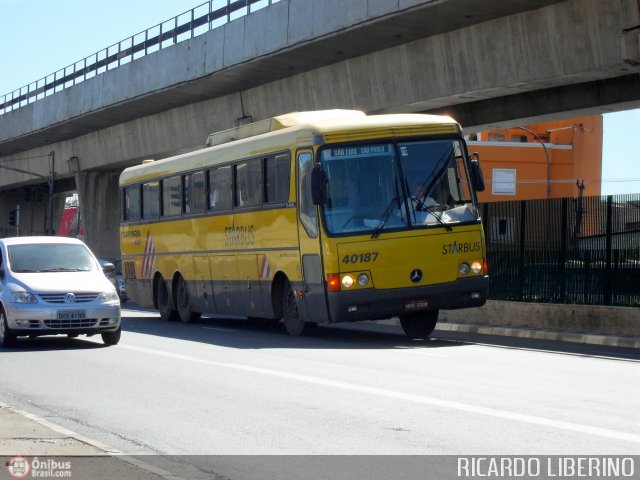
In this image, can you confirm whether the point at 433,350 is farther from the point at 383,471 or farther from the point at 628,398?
the point at 383,471

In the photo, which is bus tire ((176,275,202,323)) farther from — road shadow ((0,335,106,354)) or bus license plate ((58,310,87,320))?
bus license plate ((58,310,87,320))

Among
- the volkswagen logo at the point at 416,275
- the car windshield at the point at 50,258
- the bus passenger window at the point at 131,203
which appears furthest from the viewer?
the bus passenger window at the point at 131,203

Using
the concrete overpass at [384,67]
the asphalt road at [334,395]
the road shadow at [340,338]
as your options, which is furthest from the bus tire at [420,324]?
the concrete overpass at [384,67]

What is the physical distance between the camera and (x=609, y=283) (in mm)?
22000

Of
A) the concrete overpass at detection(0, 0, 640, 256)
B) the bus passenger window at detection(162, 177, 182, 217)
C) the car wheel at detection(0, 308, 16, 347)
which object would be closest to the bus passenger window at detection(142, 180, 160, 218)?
the bus passenger window at detection(162, 177, 182, 217)

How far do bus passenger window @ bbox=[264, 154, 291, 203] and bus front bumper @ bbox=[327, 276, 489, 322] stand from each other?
8.37 feet

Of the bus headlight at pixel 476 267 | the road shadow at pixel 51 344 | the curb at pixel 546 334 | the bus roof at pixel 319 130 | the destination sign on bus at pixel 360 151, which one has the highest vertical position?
the bus roof at pixel 319 130

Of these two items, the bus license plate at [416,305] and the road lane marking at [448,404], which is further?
the bus license plate at [416,305]

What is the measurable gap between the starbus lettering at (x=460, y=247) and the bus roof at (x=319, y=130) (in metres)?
1.81

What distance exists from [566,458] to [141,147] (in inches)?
1538

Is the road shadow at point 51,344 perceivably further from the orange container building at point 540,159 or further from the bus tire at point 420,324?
the orange container building at point 540,159

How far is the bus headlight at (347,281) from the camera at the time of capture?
18.9 m

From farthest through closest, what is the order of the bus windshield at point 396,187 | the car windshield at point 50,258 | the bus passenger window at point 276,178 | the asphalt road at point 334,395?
1. the bus passenger window at point 276,178
2. the car windshield at point 50,258
3. the bus windshield at point 396,187
4. the asphalt road at point 334,395

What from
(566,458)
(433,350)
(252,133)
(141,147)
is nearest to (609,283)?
(433,350)
